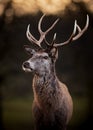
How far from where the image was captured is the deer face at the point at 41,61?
754cm

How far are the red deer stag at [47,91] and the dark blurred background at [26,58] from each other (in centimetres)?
561

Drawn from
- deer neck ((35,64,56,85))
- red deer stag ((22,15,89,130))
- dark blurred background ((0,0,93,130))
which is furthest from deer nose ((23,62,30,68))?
dark blurred background ((0,0,93,130))

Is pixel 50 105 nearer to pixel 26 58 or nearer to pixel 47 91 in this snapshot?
pixel 47 91

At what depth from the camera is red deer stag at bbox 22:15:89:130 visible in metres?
7.64

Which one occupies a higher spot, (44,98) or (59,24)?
(59,24)

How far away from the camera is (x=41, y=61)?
7617 millimetres

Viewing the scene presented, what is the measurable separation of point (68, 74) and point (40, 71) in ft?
26.3

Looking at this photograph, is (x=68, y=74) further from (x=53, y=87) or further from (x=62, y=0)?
(x=53, y=87)

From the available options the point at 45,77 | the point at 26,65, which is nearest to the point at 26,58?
the point at 45,77

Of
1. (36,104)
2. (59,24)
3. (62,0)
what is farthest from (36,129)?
(59,24)

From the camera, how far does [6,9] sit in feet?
48.2

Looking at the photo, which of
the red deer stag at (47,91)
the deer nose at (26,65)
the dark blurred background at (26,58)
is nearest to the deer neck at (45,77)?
the red deer stag at (47,91)

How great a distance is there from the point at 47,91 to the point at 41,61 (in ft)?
1.18

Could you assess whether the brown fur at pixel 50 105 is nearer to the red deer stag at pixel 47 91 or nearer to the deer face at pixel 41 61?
the red deer stag at pixel 47 91
